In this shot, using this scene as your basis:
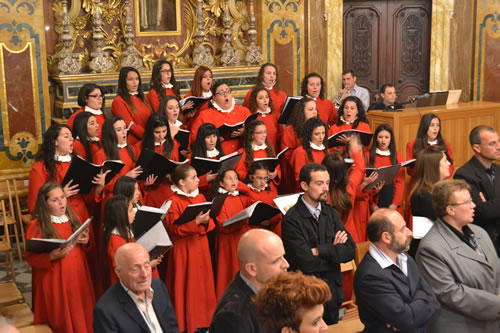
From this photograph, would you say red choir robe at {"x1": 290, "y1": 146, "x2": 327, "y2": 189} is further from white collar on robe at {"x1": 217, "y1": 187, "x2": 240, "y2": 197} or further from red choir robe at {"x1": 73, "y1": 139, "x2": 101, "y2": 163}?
red choir robe at {"x1": 73, "y1": 139, "x2": 101, "y2": 163}

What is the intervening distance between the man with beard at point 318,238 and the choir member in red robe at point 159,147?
167 centimetres

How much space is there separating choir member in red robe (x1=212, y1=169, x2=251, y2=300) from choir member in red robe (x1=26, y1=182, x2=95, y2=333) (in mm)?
1166

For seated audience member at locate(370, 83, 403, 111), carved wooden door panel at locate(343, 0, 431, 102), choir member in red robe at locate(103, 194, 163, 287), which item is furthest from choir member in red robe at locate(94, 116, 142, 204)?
carved wooden door panel at locate(343, 0, 431, 102)

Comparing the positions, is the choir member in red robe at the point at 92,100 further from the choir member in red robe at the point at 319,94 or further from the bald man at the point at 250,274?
the bald man at the point at 250,274

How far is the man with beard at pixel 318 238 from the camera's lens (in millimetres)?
4410

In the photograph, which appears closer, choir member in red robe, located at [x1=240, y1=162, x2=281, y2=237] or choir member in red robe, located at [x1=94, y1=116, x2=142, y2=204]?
choir member in red robe, located at [x1=240, y1=162, x2=281, y2=237]

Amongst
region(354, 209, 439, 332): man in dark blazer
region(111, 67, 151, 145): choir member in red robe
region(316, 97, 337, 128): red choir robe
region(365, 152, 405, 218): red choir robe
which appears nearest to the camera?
region(354, 209, 439, 332): man in dark blazer

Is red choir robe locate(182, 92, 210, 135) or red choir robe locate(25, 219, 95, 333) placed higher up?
red choir robe locate(182, 92, 210, 135)

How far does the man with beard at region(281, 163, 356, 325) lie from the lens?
441cm

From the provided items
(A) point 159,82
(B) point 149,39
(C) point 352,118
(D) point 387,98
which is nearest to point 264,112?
(C) point 352,118

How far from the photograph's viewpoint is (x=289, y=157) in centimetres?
671

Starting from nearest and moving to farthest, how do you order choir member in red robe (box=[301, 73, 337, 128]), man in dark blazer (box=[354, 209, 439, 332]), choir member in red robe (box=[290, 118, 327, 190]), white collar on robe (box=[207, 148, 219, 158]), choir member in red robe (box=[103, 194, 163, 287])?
man in dark blazer (box=[354, 209, 439, 332]) → choir member in red robe (box=[103, 194, 163, 287]) → white collar on robe (box=[207, 148, 219, 158]) → choir member in red robe (box=[290, 118, 327, 190]) → choir member in red robe (box=[301, 73, 337, 128])

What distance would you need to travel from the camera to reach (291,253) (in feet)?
14.6

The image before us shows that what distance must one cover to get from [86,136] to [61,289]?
67.6 inches
